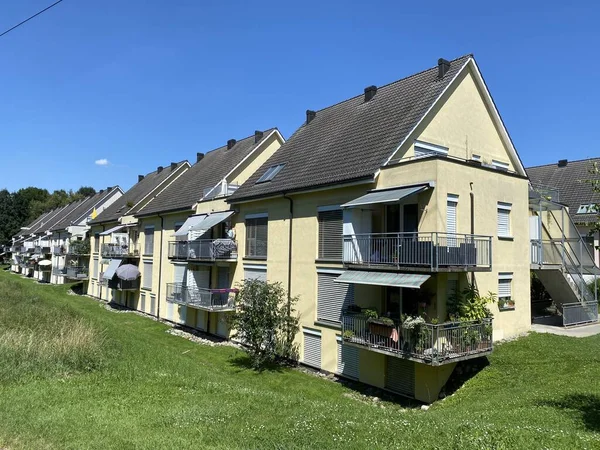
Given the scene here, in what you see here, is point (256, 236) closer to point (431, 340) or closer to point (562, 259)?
point (431, 340)

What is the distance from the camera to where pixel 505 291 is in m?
19.1

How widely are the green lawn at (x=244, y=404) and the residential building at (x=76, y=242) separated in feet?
118

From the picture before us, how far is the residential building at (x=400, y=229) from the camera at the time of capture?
1500 cm

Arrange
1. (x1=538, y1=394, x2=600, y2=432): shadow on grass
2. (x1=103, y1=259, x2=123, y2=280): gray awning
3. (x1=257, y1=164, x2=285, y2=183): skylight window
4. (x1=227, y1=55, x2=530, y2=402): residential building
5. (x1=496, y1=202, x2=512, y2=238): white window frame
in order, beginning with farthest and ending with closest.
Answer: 1. (x1=103, y1=259, x2=123, y2=280): gray awning
2. (x1=257, y1=164, x2=285, y2=183): skylight window
3. (x1=496, y1=202, x2=512, y2=238): white window frame
4. (x1=227, y1=55, x2=530, y2=402): residential building
5. (x1=538, y1=394, x2=600, y2=432): shadow on grass

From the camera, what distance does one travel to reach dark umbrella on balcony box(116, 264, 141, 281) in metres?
36.2

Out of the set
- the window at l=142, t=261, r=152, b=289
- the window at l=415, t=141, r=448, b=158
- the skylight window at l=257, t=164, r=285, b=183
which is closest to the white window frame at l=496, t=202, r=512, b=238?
the window at l=415, t=141, r=448, b=158

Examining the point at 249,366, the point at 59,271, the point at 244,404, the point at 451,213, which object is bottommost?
the point at 249,366

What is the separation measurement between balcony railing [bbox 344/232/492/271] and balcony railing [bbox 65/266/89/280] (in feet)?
142

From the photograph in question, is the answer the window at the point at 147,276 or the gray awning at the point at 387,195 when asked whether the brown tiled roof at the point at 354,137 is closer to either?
the gray awning at the point at 387,195

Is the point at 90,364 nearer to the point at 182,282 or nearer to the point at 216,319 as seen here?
the point at 216,319

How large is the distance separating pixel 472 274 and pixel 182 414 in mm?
11532

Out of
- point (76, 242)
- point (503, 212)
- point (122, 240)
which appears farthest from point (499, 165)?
point (76, 242)

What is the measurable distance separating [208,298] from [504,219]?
627 inches

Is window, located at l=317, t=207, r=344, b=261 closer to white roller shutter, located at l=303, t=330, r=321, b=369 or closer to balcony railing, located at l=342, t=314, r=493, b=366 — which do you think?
white roller shutter, located at l=303, t=330, r=321, b=369
